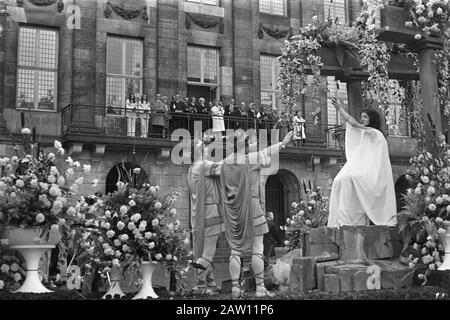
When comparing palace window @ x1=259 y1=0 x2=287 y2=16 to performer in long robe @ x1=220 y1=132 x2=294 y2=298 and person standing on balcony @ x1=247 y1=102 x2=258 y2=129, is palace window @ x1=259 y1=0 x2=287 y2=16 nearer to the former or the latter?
person standing on balcony @ x1=247 y1=102 x2=258 y2=129

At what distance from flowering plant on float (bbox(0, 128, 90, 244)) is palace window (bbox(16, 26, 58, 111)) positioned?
14367mm

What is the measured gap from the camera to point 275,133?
21234 mm

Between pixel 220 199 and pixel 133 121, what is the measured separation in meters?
12.9

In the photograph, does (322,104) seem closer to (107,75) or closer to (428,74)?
(107,75)

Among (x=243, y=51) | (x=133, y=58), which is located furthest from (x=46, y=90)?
(x=243, y=51)

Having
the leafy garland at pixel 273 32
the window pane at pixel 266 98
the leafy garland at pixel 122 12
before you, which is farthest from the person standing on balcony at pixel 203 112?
the leafy garland at pixel 273 32

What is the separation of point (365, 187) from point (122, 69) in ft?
50.1

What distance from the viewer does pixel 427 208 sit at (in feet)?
25.8

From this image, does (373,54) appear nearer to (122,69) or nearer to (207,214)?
(207,214)

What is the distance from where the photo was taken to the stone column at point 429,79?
9.55 meters

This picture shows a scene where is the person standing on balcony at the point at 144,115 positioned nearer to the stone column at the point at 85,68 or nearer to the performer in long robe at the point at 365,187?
the stone column at the point at 85,68

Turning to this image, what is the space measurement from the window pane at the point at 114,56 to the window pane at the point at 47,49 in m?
1.84
